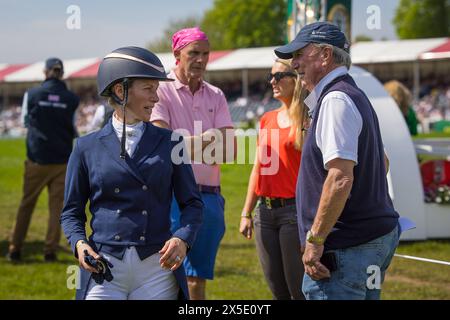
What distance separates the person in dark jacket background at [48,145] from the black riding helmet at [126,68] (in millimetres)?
5805

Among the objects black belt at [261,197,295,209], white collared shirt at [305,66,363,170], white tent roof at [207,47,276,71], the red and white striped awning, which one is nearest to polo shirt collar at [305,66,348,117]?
white collared shirt at [305,66,363,170]

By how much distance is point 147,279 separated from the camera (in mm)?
3643

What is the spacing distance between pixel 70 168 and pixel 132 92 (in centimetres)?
46

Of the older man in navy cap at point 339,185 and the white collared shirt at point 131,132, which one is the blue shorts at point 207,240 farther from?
the white collared shirt at point 131,132

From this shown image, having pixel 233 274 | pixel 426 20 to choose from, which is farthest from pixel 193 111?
pixel 426 20

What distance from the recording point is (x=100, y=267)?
3566 millimetres

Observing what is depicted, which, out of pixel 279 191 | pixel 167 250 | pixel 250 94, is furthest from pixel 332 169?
pixel 250 94

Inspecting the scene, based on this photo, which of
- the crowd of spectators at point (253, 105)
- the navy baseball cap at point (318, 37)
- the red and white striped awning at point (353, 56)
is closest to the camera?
the navy baseball cap at point (318, 37)

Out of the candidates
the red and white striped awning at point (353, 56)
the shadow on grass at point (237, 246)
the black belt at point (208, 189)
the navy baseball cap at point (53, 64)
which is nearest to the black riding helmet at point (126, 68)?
the black belt at point (208, 189)

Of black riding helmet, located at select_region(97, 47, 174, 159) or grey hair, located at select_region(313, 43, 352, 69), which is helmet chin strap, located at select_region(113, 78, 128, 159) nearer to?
black riding helmet, located at select_region(97, 47, 174, 159)

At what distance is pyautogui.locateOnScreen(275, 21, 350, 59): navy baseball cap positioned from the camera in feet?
12.7

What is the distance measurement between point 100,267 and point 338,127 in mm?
1258

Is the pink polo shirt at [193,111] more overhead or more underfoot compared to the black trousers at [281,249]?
more overhead

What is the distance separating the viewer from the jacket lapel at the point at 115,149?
364 cm
